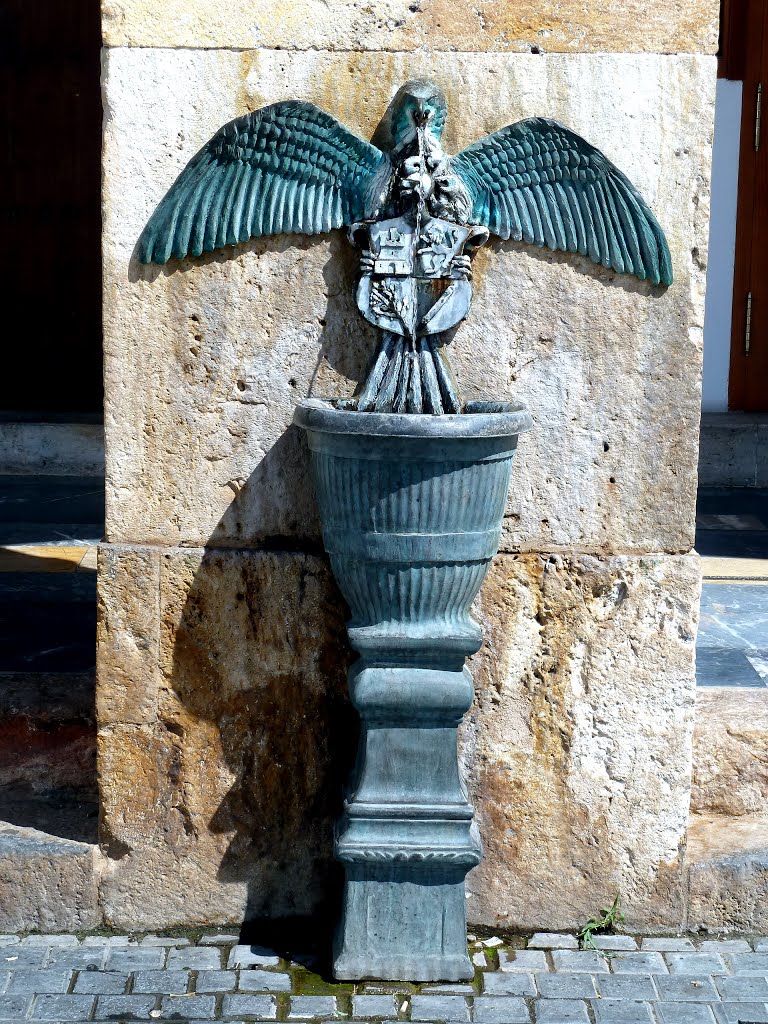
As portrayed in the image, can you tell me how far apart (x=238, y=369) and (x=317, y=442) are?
36 cm

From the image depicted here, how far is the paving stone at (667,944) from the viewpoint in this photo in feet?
11.9

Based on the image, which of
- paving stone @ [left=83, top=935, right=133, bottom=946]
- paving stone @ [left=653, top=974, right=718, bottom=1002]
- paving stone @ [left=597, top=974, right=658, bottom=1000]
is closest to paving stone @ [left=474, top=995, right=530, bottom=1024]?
paving stone @ [left=597, top=974, right=658, bottom=1000]

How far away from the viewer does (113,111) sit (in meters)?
3.41

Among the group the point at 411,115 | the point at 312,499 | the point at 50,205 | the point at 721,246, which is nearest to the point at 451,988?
the point at 312,499

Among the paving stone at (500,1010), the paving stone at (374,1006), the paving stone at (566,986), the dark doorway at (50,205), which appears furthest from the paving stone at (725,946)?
the dark doorway at (50,205)

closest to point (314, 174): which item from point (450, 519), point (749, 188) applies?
point (450, 519)

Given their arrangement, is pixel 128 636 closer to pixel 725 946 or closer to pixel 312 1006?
pixel 312 1006

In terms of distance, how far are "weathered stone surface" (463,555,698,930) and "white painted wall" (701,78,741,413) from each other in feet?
15.5

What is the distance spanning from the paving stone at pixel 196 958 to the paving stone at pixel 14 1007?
1.18 ft

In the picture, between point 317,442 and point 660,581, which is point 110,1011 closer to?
point 317,442

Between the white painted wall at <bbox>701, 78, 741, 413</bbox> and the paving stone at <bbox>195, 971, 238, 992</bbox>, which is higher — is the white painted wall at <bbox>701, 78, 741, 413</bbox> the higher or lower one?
the higher one

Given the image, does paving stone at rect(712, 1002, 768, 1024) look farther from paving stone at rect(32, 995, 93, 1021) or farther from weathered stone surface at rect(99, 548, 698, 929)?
paving stone at rect(32, 995, 93, 1021)

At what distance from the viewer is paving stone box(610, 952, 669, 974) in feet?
11.5

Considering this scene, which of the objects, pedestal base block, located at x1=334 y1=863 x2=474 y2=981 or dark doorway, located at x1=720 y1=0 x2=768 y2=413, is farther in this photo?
dark doorway, located at x1=720 y1=0 x2=768 y2=413
